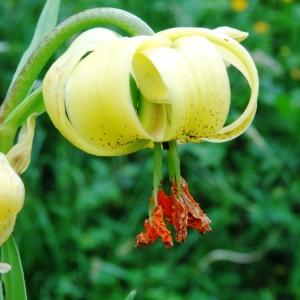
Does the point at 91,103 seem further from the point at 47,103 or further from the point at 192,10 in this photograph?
the point at 192,10

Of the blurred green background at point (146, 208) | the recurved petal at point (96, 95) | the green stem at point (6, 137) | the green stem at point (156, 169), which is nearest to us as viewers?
the recurved petal at point (96, 95)

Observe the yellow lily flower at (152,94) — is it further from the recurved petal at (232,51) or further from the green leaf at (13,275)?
the green leaf at (13,275)

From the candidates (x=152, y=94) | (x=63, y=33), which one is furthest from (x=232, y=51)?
(x=63, y=33)

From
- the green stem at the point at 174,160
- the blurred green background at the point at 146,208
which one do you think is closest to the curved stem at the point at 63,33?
the green stem at the point at 174,160

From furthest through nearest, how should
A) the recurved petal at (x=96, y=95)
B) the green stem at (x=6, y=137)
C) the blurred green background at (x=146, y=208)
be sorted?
the blurred green background at (x=146, y=208), the green stem at (x=6, y=137), the recurved petal at (x=96, y=95)

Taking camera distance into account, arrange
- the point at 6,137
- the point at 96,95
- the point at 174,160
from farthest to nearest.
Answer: the point at 6,137, the point at 174,160, the point at 96,95

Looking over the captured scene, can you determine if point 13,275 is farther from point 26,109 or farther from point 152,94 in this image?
point 152,94

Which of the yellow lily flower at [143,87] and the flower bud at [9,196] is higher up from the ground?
the yellow lily flower at [143,87]

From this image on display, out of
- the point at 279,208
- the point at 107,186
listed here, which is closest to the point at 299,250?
the point at 279,208
